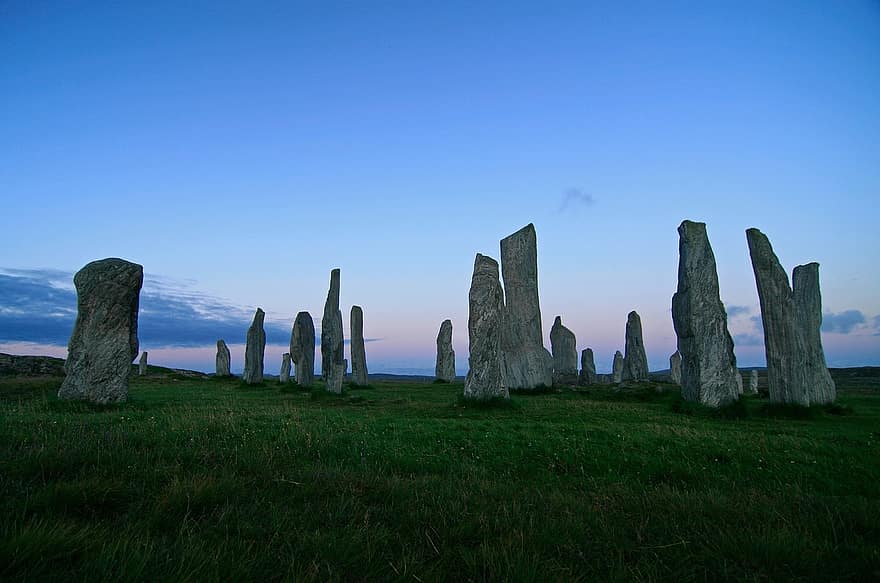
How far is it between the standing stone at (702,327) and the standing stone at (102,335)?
15276 mm

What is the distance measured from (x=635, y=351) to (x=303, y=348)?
1984 centimetres

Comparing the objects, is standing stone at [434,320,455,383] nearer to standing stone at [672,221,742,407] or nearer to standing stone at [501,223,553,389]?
standing stone at [501,223,553,389]

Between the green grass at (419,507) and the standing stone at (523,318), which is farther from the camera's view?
the standing stone at (523,318)

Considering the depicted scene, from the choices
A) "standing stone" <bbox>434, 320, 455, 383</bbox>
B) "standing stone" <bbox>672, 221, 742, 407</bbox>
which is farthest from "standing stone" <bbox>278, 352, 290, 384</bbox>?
"standing stone" <bbox>672, 221, 742, 407</bbox>

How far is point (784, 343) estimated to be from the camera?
1402 cm

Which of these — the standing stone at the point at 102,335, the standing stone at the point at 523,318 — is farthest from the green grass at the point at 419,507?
the standing stone at the point at 523,318

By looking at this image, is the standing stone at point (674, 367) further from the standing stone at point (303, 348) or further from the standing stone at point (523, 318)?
the standing stone at point (303, 348)

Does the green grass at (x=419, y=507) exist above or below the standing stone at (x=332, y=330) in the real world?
below

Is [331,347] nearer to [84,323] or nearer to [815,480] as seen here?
[84,323]

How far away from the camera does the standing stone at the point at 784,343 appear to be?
45.4 ft

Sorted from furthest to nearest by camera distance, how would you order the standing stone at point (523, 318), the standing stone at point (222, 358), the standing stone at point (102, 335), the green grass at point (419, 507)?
1. the standing stone at point (222, 358)
2. the standing stone at point (523, 318)
3. the standing stone at point (102, 335)
4. the green grass at point (419, 507)

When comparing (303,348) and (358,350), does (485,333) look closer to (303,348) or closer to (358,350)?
(303,348)

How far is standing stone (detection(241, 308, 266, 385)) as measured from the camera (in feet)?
91.0

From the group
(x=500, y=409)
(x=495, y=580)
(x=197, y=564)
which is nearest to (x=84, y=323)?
(x=500, y=409)
